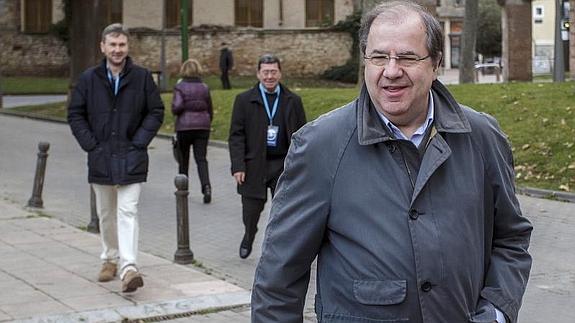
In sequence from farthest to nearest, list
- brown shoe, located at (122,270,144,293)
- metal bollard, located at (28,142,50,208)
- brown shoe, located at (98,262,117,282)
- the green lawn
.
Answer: the green lawn → metal bollard, located at (28,142,50,208) → brown shoe, located at (98,262,117,282) → brown shoe, located at (122,270,144,293)

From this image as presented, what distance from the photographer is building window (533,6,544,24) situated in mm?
82050

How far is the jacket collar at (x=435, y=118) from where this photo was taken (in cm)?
330

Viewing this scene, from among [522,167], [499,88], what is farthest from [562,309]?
[499,88]

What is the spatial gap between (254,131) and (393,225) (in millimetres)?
6760

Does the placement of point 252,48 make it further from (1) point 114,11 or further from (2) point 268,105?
(2) point 268,105

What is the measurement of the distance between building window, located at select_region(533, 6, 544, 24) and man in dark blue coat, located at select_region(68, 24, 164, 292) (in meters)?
75.9

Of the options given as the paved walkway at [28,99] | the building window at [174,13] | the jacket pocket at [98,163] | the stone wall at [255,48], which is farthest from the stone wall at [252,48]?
the jacket pocket at [98,163]

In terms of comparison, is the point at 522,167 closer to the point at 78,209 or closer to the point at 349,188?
the point at 78,209

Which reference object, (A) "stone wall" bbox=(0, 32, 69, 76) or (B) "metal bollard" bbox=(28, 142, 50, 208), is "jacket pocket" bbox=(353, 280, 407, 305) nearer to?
(B) "metal bollard" bbox=(28, 142, 50, 208)

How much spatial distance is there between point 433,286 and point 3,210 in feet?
36.7

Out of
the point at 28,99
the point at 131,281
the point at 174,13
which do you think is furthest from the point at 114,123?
the point at 174,13

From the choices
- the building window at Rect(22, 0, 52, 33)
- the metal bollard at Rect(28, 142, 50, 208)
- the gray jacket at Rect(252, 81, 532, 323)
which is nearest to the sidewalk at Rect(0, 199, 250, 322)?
the metal bollard at Rect(28, 142, 50, 208)

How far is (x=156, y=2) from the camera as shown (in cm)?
5434

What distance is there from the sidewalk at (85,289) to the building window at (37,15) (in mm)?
46015
